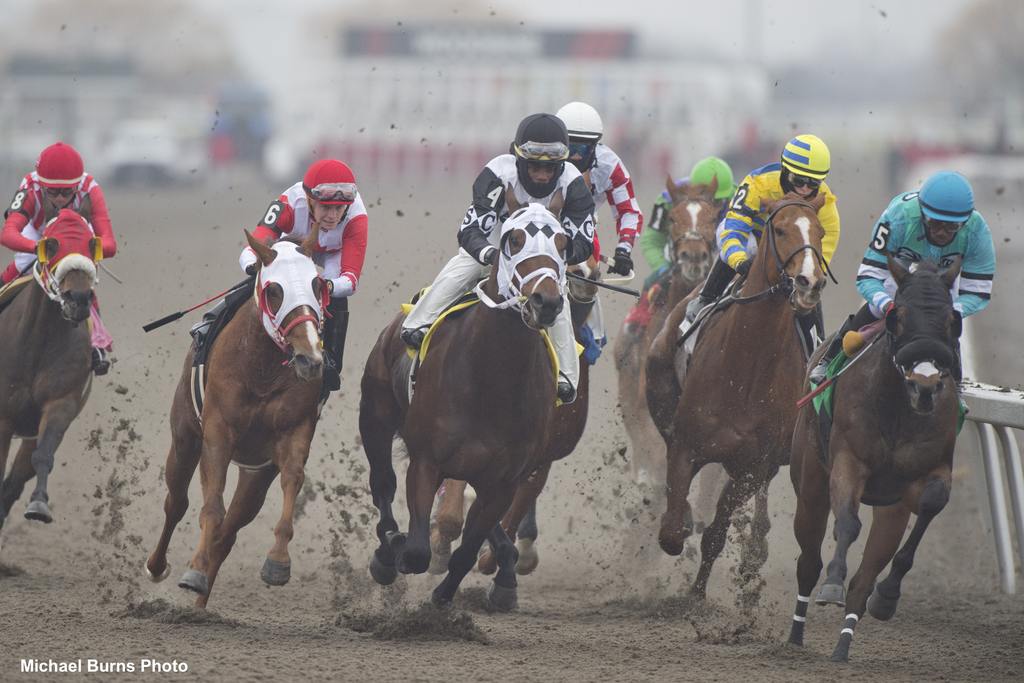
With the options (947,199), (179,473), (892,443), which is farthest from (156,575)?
(947,199)

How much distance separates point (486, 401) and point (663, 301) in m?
3.51

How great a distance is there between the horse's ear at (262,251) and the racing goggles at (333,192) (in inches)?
22.9

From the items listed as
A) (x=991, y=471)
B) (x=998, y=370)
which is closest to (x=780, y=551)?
(x=991, y=471)

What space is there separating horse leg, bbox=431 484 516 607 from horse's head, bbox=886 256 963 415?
1951 millimetres

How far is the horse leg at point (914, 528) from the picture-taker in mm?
7020

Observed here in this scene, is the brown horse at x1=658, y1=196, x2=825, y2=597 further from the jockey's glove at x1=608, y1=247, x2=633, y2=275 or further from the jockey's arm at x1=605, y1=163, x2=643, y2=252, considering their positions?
the jockey's arm at x1=605, y1=163, x2=643, y2=252

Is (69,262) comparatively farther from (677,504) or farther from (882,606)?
(882,606)

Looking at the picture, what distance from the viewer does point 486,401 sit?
7.36 m

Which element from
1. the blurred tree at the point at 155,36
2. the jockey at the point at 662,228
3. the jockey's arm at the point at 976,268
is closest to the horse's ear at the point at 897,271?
the jockey's arm at the point at 976,268

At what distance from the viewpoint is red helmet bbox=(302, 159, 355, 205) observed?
26.5ft

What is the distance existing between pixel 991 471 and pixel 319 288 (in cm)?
375

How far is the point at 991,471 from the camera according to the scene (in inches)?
339

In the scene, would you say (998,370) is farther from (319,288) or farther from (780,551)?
(319,288)

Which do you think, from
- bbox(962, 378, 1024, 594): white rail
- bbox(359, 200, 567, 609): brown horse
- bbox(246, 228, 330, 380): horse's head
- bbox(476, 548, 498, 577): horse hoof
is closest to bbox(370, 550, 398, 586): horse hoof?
bbox(359, 200, 567, 609): brown horse
